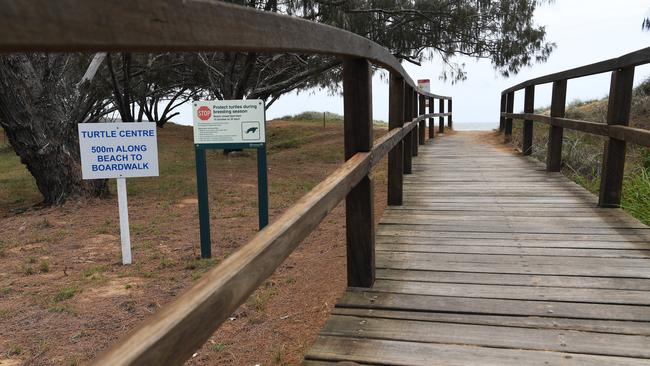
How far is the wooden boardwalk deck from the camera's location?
2217 mm

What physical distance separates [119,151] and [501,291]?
13.0 feet

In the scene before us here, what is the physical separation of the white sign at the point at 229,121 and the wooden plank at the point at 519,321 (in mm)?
3453

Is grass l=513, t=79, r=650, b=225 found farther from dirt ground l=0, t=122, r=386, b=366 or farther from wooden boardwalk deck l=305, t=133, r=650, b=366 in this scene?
dirt ground l=0, t=122, r=386, b=366

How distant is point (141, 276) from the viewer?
4.78 m

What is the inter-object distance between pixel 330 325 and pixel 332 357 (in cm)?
30

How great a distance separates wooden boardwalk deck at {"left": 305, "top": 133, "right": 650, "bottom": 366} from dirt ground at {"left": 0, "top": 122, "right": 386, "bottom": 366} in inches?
24.5

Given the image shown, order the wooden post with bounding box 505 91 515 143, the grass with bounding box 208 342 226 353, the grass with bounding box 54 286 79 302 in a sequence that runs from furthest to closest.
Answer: the wooden post with bounding box 505 91 515 143 < the grass with bounding box 54 286 79 302 < the grass with bounding box 208 342 226 353

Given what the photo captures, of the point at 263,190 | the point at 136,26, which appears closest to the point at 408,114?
the point at 263,190

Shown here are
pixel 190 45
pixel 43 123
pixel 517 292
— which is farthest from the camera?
pixel 43 123

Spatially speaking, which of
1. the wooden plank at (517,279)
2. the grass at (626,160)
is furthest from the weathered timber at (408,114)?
the wooden plank at (517,279)

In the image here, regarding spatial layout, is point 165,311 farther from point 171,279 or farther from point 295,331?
point 171,279

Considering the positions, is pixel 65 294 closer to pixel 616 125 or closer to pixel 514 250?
pixel 514 250

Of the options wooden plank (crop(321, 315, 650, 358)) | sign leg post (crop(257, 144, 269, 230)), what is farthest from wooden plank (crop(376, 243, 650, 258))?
sign leg post (crop(257, 144, 269, 230))

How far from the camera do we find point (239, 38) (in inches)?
50.4
